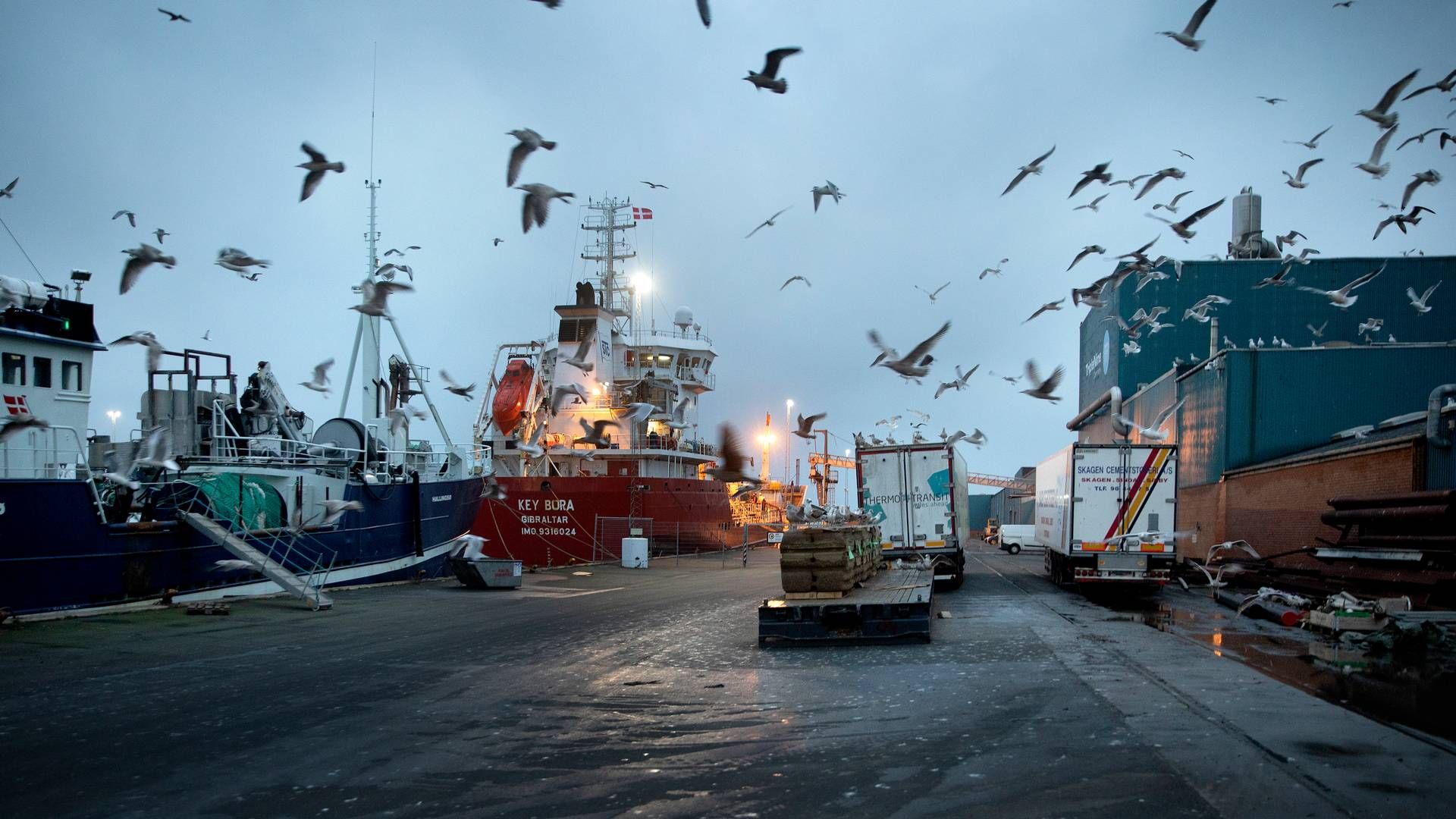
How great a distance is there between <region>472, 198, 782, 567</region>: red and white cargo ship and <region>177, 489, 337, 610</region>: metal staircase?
39.2ft

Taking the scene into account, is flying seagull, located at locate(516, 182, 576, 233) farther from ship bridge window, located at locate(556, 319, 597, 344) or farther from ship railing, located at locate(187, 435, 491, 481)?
ship bridge window, located at locate(556, 319, 597, 344)

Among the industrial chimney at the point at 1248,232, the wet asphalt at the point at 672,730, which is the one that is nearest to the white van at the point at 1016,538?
the industrial chimney at the point at 1248,232

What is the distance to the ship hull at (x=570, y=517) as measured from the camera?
37438 millimetres

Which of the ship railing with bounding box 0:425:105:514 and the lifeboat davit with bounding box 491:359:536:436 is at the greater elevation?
the lifeboat davit with bounding box 491:359:536:436

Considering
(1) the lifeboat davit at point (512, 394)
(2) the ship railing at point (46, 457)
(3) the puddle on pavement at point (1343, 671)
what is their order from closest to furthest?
(3) the puddle on pavement at point (1343, 671)
(2) the ship railing at point (46, 457)
(1) the lifeboat davit at point (512, 394)

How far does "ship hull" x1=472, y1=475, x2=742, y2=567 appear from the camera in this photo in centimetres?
3744

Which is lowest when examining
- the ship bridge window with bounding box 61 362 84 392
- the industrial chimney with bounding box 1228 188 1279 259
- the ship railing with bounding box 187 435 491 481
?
the ship railing with bounding box 187 435 491 481

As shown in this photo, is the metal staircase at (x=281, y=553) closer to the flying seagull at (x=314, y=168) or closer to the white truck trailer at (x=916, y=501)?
the flying seagull at (x=314, y=168)

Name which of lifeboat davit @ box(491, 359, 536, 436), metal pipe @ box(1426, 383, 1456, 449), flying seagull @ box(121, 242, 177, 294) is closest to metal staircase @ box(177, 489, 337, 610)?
flying seagull @ box(121, 242, 177, 294)

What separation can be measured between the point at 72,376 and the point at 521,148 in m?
13.8

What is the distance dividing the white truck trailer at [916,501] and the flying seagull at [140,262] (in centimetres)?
1618

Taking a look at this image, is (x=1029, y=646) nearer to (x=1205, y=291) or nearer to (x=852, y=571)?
(x=852, y=571)

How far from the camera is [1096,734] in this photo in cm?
730

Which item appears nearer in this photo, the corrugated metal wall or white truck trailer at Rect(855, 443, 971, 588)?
white truck trailer at Rect(855, 443, 971, 588)
